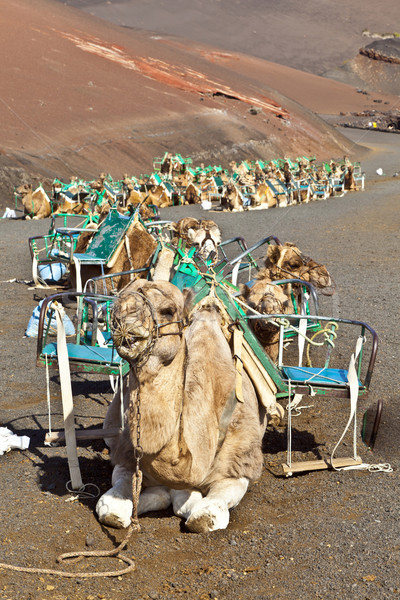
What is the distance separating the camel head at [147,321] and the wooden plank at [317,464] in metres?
1.65

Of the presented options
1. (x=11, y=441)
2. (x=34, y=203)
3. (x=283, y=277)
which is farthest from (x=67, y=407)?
(x=34, y=203)

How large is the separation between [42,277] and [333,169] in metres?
20.0

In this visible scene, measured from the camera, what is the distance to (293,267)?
Result: 24.8 ft

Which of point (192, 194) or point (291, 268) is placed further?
point (192, 194)

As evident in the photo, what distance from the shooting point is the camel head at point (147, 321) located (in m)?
3.41

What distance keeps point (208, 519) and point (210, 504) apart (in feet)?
0.27

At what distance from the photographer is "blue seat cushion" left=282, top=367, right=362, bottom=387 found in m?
5.09

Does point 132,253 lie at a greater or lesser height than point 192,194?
greater

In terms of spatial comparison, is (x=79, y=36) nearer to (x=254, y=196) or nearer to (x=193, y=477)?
(x=254, y=196)

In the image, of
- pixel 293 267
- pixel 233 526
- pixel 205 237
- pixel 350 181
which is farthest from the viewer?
pixel 350 181

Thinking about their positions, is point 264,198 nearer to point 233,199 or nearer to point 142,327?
point 233,199

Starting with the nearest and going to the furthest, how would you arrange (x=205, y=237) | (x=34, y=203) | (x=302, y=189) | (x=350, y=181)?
(x=205, y=237) → (x=34, y=203) → (x=302, y=189) → (x=350, y=181)

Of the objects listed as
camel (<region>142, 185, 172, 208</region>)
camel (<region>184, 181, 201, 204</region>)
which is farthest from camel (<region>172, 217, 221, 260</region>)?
camel (<region>184, 181, 201, 204</region>)

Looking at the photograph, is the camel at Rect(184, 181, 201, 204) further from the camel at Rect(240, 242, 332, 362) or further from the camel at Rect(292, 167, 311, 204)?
the camel at Rect(240, 242, 332, 362)
